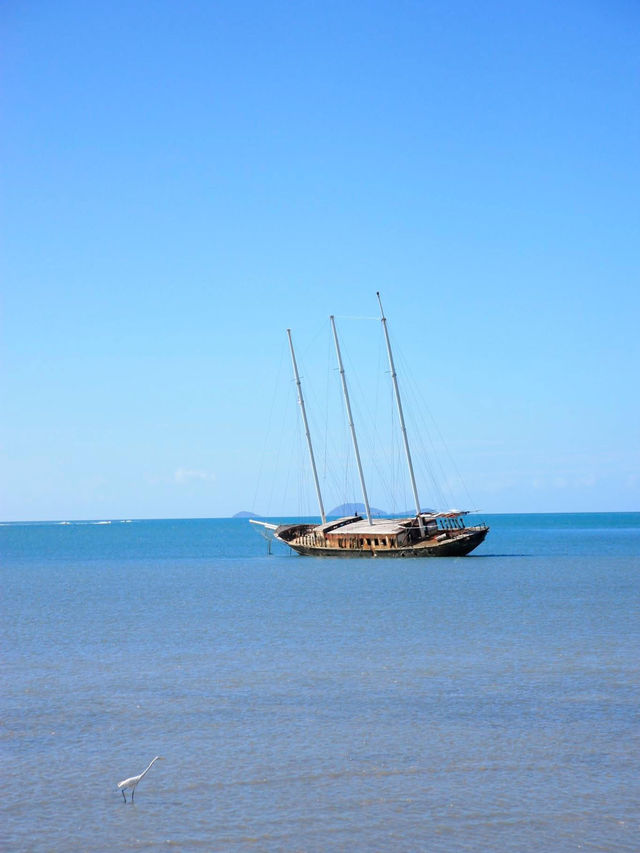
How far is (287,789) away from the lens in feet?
65.3

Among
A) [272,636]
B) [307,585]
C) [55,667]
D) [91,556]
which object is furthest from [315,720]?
[91,556]

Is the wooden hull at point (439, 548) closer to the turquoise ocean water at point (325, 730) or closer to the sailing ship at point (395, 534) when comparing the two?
the sailing ship at point (395, 534)

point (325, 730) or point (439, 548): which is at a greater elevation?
point (325, 730)

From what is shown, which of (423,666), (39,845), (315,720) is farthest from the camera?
(423,666)

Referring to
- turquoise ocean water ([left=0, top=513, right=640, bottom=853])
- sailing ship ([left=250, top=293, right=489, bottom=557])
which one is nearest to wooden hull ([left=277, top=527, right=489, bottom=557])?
sailing ship ([left=250, top=293, right=489, bottom=557])

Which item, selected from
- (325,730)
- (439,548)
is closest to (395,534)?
(439,548)

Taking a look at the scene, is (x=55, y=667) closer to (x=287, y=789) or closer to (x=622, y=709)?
(x=287, y=789)

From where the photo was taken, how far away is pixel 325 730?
24.2m

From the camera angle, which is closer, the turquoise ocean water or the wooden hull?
the turquoise ocean water

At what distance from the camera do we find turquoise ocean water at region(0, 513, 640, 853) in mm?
17922

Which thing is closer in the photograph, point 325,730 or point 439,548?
point 325,730

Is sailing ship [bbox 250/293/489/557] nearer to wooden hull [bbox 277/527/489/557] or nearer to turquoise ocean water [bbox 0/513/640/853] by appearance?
wooden hull [bbox 277/527/489/557]

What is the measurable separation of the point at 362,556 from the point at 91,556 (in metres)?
48.9

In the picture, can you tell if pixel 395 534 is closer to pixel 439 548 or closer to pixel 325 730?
pixel 439 548
